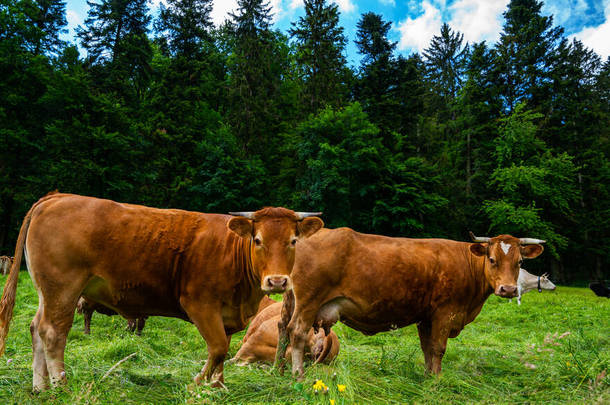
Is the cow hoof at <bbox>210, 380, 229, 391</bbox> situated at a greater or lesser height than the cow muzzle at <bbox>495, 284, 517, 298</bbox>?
lesser

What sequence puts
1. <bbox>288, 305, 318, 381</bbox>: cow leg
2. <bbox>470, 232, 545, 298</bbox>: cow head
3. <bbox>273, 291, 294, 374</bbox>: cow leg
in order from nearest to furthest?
1. <bbox>288, 305, 318, 381</bbox>: cow leg
2. <bbox>273, 291, 294, 374</bbox>: cow leg
3. <bbox>470, 232, 545, 298</bbox>: cow head

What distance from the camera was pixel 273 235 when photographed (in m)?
4.29

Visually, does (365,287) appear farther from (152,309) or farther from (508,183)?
(508,183)

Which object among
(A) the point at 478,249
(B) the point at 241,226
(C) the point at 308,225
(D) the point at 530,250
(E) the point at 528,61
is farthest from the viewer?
(E) the point at 528,61

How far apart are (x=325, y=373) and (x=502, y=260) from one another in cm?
334

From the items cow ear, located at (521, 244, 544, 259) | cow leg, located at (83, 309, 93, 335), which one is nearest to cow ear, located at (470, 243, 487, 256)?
cow ear, located at (521, 244, 544, 259)

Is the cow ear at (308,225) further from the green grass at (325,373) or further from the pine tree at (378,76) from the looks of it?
the pine tree at (378,76)

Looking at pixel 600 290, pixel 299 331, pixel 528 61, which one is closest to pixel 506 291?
pixel 299 331

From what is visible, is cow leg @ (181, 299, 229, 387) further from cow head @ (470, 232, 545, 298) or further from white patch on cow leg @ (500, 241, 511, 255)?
white patch on cow leg @ (500, 241, 511, 255)

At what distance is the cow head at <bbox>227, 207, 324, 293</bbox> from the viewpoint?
4.11 m

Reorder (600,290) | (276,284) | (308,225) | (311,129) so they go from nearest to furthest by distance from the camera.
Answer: (276,284), (308,225), (600,290), (311,129)

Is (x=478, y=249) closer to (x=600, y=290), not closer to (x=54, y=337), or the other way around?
(x=54, y=337)

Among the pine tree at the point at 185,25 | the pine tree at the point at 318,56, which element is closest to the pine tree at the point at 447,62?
the pine tree at the point at 318,56

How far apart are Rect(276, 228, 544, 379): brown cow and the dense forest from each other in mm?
21645
